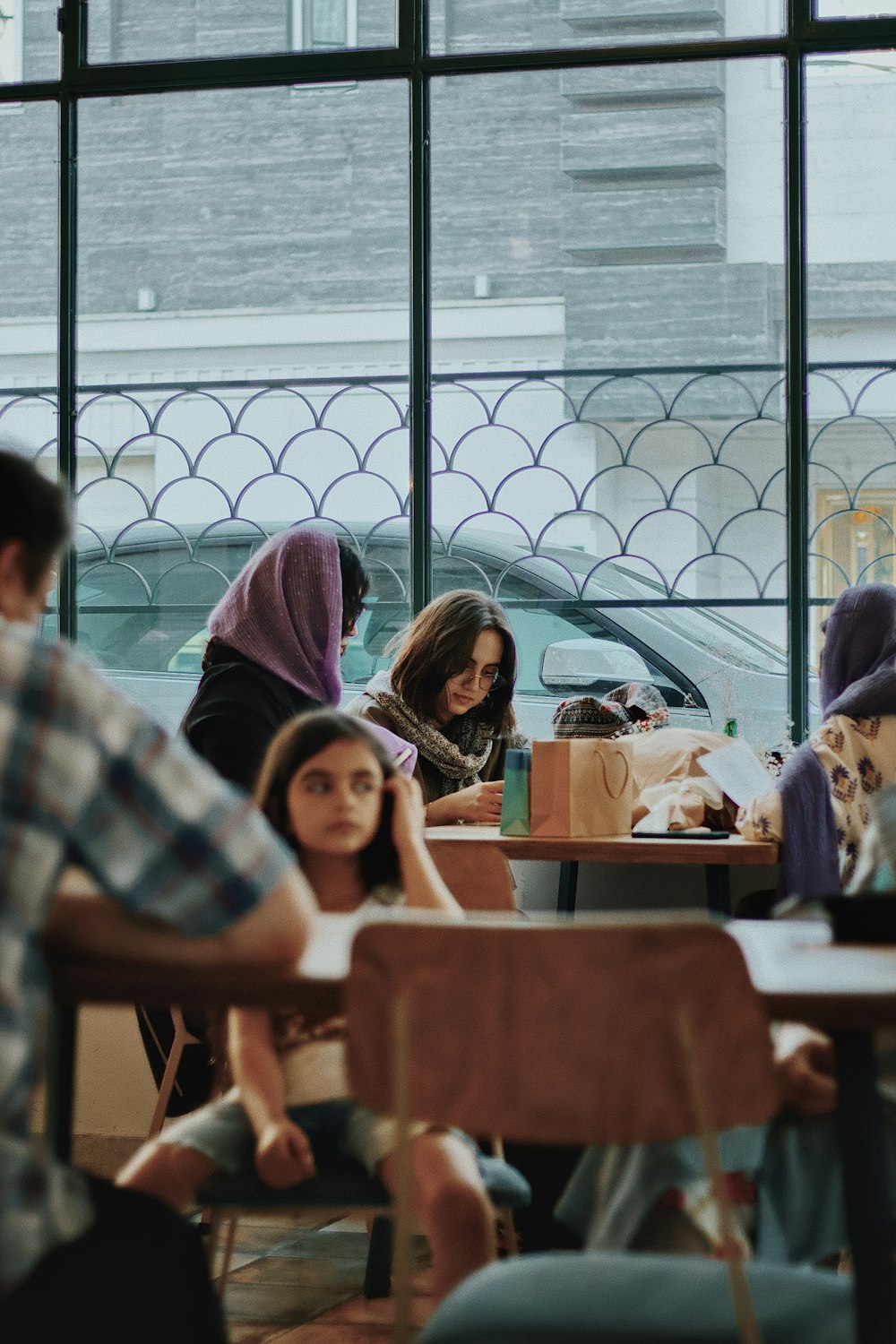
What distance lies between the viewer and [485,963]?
1420 millimetres

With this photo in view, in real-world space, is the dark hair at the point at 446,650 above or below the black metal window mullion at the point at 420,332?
below

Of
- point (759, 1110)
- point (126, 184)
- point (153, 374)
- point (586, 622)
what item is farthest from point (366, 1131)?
point (126, 184)

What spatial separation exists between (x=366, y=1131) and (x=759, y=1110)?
726mm

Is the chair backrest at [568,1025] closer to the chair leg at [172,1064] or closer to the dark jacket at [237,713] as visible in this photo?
the chair leg at [172,1064]

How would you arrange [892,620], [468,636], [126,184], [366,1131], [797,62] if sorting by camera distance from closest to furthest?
[366,1131] < [892,620] < [468,636] < [797,62] < [126,184]

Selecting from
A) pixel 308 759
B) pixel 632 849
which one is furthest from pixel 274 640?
pixel 308 759

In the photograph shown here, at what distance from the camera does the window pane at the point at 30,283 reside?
470 cm

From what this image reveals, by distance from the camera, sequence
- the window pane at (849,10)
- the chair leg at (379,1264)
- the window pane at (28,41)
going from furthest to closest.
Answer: the window pane at (28,41) < the window pane at (849,10) < the chair leg at (379,1264)

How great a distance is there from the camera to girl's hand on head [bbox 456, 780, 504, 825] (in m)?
3.70

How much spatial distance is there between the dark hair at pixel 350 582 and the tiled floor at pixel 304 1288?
1.33 meters

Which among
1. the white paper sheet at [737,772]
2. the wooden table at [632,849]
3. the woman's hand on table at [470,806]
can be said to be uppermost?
the white paper sheet at [737,772]

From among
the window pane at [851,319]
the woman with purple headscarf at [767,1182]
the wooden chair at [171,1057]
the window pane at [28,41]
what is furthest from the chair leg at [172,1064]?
the window pane at [28,41]

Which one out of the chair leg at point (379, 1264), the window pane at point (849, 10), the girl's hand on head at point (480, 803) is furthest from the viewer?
the window pane at point (849, 10)

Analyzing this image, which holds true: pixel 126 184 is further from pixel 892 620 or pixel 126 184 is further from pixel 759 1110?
pixel 759 1110
